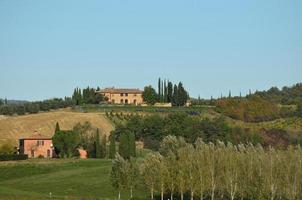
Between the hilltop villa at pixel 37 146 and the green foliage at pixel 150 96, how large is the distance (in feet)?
221

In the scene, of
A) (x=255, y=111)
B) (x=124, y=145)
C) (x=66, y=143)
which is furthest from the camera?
(x=255, y=111)

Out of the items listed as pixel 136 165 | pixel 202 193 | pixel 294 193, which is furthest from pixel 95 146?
pixel 294 193

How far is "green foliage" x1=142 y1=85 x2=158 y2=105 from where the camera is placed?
6993 inches

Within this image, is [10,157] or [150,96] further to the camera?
[150,96]

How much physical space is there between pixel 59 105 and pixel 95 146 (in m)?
71.7

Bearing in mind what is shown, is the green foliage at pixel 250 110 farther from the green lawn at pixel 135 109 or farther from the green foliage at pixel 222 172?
the green foliage at pixel 222 172

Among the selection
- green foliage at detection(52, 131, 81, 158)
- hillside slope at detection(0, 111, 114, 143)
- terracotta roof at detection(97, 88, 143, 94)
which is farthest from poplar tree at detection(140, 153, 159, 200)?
terracotta roof at detection(97, 88, 143, 94)

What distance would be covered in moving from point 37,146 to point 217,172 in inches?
2346

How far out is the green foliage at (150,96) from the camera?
178 m

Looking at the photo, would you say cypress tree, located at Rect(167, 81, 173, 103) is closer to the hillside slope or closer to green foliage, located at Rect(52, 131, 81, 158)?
the hillside slope

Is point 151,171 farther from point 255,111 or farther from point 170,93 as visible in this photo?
point 170,93

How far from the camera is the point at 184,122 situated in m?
125

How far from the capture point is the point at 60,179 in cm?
7538

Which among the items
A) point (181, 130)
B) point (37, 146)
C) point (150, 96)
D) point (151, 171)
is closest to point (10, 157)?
point (37, 146)
